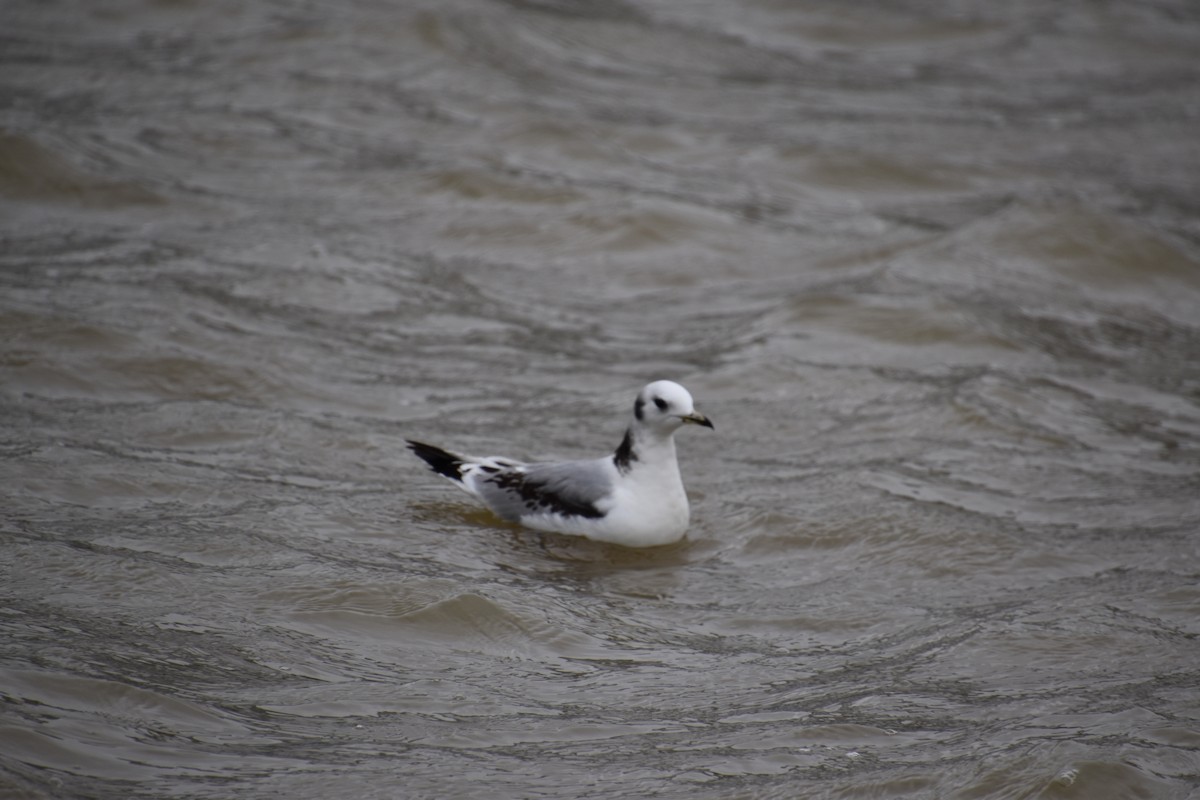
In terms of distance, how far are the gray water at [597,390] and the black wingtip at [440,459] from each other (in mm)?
247

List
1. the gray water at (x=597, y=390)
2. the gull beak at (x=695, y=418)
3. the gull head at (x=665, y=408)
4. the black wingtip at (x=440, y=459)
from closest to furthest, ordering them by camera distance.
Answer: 1. the gray water at (x=597, y=390)
2. the gull beak at (x=695, y=418)
3. the gull head at (x=665, y=408)
4. the black wingtip at (x=440, y=459)

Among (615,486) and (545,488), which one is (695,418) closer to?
(615,486)

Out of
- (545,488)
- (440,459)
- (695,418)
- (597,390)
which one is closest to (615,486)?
(545,488)

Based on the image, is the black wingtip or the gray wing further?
the black wingtip

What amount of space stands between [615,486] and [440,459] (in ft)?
3.20

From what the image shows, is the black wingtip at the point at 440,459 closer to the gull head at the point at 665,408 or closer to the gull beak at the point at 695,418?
the gull head at the point at 665,408

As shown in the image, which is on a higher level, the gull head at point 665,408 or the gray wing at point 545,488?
the gull head at point 665,408

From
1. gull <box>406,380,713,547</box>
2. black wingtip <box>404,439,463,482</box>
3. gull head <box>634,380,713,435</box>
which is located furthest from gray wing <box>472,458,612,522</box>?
gull head <box>634,380,713,435</box>

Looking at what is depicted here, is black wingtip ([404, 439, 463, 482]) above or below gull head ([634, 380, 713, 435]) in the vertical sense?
below

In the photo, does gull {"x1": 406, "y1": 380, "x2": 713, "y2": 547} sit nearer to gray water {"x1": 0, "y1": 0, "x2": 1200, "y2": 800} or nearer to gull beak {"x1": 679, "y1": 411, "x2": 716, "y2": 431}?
gull beak {"x1": 679, "y1": 411, "x2": 716, "y2": 431}

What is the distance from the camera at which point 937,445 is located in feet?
28.8

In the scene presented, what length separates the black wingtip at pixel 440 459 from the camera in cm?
754

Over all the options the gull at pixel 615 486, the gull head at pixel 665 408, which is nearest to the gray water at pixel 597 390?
the gull at pixel 615 486

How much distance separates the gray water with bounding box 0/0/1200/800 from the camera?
5.28 metres
